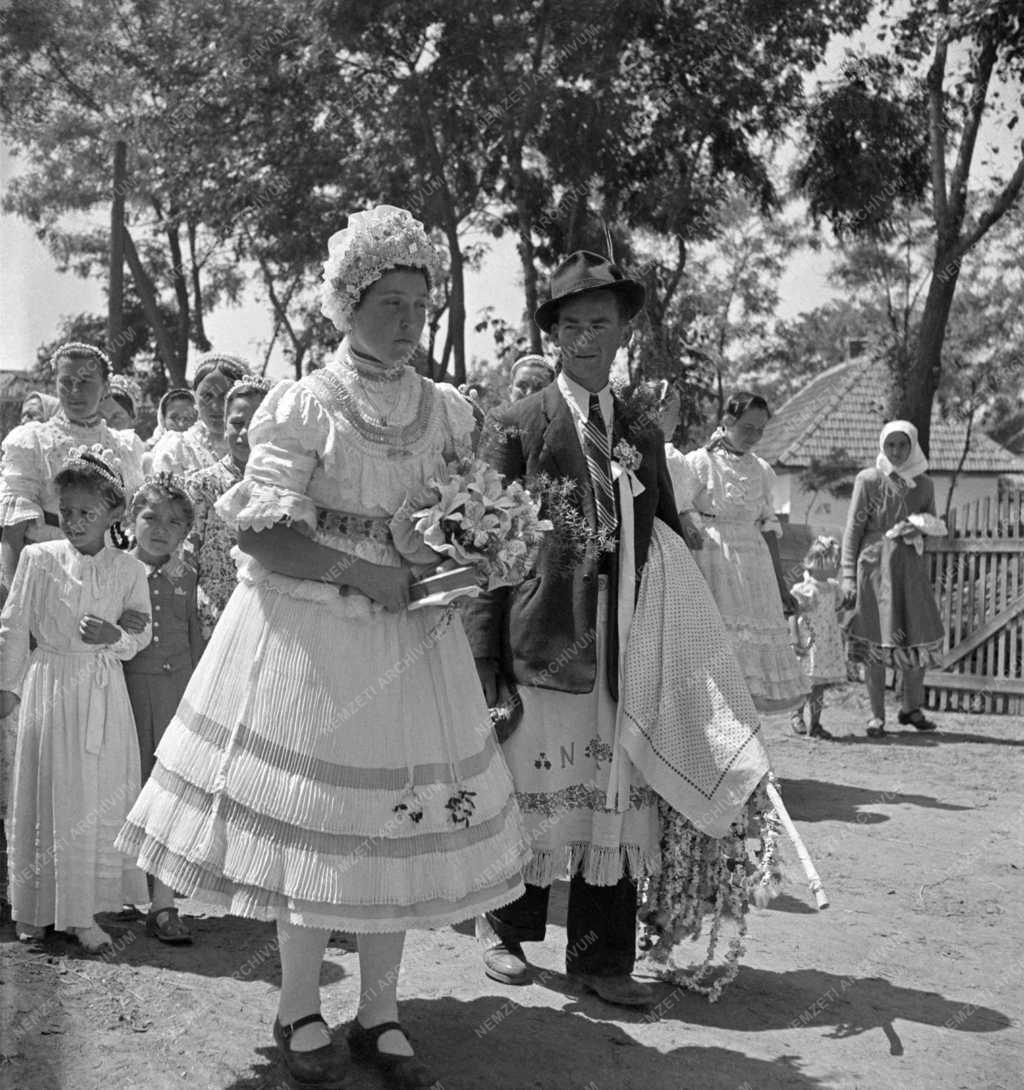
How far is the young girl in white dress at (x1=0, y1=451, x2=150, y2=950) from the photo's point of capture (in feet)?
15.2

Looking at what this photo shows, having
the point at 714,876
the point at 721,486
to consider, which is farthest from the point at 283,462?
the point at 721,486

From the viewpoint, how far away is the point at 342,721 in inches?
134

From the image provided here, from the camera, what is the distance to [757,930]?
530 centimetres

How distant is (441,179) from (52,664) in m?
13.4

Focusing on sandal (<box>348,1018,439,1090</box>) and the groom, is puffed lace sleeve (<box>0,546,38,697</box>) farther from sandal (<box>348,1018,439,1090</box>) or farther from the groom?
sandal (<box>348,1018,439,1090</box>)

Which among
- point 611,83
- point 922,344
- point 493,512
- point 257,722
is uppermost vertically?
point 611,83

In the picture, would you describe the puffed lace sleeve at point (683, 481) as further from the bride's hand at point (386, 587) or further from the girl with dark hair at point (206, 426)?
the bride's hand at point (386, 587)

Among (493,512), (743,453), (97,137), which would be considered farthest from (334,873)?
(97,137)

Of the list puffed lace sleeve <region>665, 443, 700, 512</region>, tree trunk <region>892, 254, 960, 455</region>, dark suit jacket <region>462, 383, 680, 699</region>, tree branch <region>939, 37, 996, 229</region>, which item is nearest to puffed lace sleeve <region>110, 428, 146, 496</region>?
dark suit jacket <region>462, 383, 680, 699</region>

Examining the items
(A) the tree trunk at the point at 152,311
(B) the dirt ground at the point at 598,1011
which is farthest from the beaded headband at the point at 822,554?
(A) the tree trunk at the point at 152,311

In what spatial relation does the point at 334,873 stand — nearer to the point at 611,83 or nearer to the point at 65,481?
the point at 65,481

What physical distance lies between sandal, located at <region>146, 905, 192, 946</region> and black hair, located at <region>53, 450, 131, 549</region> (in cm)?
146

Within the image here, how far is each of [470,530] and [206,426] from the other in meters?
3.09

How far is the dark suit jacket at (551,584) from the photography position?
426 cm
